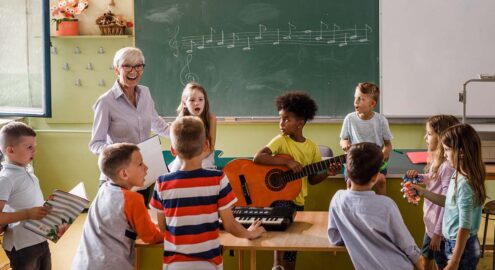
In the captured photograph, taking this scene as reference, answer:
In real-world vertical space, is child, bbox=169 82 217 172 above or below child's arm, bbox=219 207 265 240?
above

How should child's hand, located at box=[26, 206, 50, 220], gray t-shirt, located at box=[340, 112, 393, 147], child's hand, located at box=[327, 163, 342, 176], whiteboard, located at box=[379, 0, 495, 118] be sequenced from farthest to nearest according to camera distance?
whiteboard, located at box=[379, 0, 495, 118]
gray t-shirt, located at box=[340, 112, 393, 147]
child's hand, located at box=[327, 163, 342, 176]
child's hand, located at box=[26, 206, 50, 220]

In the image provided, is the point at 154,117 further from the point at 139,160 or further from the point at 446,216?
the point at 446,216

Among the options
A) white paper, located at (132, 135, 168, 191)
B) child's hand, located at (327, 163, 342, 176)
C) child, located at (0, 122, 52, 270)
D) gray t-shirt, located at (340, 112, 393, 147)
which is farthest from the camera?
gray t-shirt, located at (340, 112, 393, 147)

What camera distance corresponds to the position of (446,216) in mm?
3018

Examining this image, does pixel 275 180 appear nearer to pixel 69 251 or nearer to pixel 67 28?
pixel 69 251

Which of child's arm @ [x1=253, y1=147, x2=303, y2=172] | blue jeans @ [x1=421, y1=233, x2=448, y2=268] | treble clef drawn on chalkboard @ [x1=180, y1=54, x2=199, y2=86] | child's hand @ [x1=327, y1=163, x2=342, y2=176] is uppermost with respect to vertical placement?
treble clef drawn on chalkboard @ [x1=180, y1=54, x2=199, y2=86]

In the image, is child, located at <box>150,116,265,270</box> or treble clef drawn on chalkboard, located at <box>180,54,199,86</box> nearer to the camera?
child, located at <box>150,116,265,270</box>

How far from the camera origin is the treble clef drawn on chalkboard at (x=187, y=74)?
6164mm

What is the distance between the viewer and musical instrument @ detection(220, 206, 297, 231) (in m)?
2.97

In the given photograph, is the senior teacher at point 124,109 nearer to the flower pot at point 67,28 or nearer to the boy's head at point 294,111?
the boy's head at point 294,111

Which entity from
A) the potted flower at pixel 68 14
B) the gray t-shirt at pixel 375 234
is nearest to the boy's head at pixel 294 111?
the gray t-shirt at pixel 375 234

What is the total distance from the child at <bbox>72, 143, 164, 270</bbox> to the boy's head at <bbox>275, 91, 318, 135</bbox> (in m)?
1.17

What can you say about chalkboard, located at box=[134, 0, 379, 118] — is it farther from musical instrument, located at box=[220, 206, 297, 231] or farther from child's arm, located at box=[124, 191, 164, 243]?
child's arm, located at box=[124, 191, 164, 243]

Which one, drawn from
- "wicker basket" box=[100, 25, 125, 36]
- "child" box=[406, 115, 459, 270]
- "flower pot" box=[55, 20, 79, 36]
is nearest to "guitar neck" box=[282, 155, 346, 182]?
"child" box=[406, 115, 459, 270]
